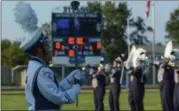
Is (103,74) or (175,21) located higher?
(175,21)

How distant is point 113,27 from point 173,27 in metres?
12.6

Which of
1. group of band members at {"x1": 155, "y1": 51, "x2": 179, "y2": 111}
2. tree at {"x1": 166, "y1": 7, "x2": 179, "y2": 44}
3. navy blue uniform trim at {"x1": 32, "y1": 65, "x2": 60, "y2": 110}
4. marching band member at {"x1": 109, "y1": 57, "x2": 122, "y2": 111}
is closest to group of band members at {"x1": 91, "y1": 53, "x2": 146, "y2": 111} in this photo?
marching band member at {"x1": 109, "y1": 57, "x2": 122, "y2": 111}

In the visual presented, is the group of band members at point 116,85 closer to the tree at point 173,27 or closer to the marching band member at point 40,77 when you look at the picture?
the marching band member at point 40,77

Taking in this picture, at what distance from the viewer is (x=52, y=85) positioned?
5531mm

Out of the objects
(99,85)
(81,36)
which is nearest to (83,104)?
(81,36)

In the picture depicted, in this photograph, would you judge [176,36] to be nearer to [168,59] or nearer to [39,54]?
[168,59]

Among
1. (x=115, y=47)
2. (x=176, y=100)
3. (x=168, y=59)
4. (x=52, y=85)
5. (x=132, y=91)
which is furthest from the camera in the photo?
(x=115, y=47)

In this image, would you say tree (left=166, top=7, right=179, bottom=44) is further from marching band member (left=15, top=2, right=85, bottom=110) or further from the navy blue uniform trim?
the navy blue uniform trim

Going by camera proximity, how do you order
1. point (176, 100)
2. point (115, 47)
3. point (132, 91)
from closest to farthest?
point (176, 100)
point (132, 91)
point (115, 47)

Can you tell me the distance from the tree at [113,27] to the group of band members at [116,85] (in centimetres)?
4699

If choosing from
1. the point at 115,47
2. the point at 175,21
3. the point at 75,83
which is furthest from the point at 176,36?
the point at 75,83

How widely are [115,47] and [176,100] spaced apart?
2054 inches

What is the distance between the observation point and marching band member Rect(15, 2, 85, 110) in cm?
554

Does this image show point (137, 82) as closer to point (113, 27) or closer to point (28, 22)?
point (28, 22)
